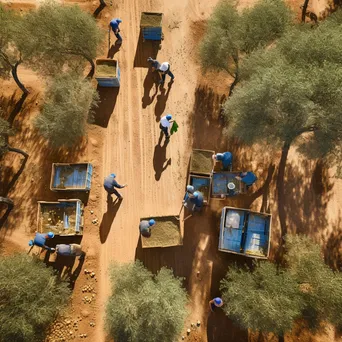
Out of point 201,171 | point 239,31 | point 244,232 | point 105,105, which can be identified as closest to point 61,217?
point 105,105

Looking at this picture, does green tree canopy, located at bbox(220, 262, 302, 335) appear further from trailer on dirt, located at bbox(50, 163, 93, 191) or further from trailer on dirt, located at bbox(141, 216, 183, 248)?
trailer on dirt, located at bbox(50, 163, 93, 191)

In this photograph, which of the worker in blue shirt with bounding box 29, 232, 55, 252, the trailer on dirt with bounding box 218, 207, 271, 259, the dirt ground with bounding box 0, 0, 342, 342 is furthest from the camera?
the dirt ground with bounding box 0, 0, 342, 342

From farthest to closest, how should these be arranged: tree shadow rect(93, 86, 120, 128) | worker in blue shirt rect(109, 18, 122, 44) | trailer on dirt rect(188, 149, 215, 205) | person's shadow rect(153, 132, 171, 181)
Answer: worker in blue shirt rect(109, 18, 122, 44) → tree shadow rect(93, 86, 120, 128) → person's shadow rect(153, 132, 171, 181) → trailer on dirt rect(188, 149, 215, 205)

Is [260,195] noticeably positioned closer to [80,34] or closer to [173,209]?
[173,209]

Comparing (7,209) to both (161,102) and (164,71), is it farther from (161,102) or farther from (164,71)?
A: (164,71)

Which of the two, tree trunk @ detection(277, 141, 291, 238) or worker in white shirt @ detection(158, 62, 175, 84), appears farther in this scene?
worker in white shirt @ detection(158, 62, 175, 84)

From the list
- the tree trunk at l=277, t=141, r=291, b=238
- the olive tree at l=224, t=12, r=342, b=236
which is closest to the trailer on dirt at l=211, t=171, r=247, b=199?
the olive tree at l=224, t=12, r=342, b=236

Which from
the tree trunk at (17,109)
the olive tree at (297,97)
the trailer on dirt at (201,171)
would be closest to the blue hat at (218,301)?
the trailer on dirt at (201,171)
